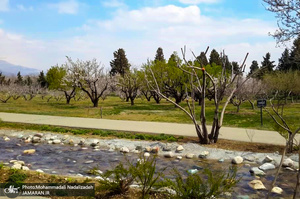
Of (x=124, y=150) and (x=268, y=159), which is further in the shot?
(x=124, y=150)

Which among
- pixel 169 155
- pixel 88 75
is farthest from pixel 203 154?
pixel 88 75

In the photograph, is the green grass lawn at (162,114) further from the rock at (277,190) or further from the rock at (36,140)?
the rock at (36,140)

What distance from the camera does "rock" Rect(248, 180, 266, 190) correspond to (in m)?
6.34

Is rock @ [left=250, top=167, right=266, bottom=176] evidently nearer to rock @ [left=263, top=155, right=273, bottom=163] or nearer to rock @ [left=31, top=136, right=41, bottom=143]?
rock @ [left=263, top=155, right=273, bottom=163]

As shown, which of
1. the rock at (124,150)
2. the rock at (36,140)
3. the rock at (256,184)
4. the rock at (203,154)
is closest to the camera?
the rock at (256,184)

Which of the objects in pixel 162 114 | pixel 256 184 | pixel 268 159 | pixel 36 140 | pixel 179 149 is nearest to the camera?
pixel 256 184

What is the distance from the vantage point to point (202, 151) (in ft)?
30.9

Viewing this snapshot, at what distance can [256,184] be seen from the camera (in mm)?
6453

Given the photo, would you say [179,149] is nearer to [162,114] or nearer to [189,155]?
[189,155]

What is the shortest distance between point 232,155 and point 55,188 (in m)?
5.94

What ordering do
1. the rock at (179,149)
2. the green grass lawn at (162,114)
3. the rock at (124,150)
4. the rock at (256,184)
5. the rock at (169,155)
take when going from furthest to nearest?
the green grass lawn at (162,114) → the rock at (124,150) → the rock at (179,149) → the rock at (169,155) → the rock at (256,184)

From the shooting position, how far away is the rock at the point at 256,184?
6.34 meters

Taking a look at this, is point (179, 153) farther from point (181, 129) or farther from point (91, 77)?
point (91, 77)

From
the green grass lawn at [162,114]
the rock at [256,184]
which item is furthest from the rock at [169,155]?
the green grass lawn at [162,114]
